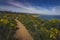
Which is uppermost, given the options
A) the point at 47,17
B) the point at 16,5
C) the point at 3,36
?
the point at 16,5

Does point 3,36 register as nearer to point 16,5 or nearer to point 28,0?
point 16,5

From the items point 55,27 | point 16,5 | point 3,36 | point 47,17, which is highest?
point 16,5

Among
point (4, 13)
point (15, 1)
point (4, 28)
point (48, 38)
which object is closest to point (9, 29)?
point (4, 28)

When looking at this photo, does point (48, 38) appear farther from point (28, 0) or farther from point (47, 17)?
point (28, 0)

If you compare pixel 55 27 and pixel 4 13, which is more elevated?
pixel 4 13

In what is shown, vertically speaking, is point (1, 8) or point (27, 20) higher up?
point (1, 8)

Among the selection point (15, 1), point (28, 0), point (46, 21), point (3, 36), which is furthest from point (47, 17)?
point (3, 36)
